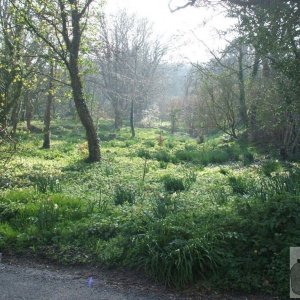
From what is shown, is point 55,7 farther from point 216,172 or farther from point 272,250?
point 272,250

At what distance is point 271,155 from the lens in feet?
55.6

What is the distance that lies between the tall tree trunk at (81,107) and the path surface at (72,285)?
32.1 feet

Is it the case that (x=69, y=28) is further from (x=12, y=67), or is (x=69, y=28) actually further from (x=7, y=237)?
(x=7, y=237)

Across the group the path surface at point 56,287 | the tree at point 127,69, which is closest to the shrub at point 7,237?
the path surface at point 56,287

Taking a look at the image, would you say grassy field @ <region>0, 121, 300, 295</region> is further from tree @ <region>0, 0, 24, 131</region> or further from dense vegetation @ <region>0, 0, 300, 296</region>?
tree @ <region>0, 0, 24, 131</region>

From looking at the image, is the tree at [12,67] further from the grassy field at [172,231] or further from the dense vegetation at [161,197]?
the grassy field at [172,231]

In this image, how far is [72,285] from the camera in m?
4.79

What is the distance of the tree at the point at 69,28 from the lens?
13547 mm

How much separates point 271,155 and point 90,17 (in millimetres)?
9354

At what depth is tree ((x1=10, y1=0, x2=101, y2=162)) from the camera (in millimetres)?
13547

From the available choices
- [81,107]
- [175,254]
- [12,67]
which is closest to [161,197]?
[175,254]

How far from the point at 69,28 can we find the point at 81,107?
2.93 metres

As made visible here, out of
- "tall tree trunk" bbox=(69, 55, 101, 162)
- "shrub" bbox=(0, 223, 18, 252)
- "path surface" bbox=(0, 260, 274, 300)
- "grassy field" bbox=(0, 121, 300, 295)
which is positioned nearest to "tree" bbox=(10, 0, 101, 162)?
"tall tree trunk" bbox=(69, 55, 101, 162)

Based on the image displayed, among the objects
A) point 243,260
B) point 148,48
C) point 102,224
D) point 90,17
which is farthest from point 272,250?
point 148,48
